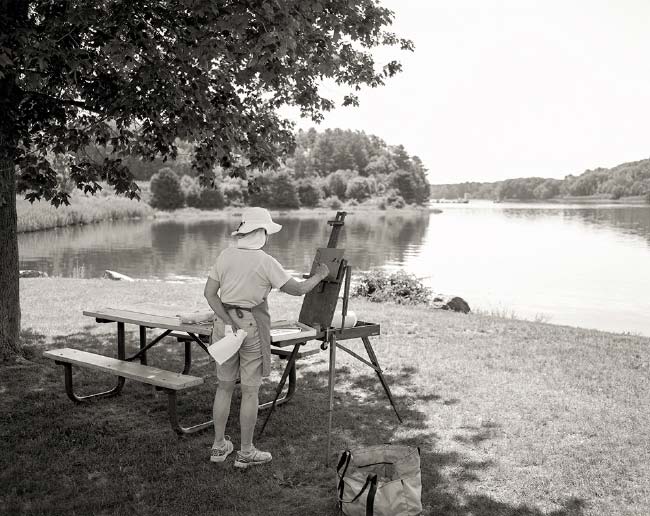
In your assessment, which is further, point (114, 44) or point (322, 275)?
point (114, 44)

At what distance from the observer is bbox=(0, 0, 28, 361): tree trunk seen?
694cm

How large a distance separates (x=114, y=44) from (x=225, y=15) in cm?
120

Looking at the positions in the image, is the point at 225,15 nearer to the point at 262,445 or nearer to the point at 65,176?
the point at 262,445

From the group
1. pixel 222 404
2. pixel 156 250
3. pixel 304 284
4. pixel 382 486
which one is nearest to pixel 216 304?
pixel 304 284

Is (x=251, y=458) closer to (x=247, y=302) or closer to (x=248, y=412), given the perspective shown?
(x=248, y=412)

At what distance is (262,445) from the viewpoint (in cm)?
533

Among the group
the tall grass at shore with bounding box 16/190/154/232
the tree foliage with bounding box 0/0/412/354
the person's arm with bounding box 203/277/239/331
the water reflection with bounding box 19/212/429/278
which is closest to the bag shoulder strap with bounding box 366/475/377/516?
the person's arm with bounding box 203/277/239/331

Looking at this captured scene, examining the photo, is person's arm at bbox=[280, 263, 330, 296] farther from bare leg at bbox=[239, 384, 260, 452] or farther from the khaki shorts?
bare leg at bbox=[239, 384, 260, 452]

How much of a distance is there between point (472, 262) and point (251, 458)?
87.2ft

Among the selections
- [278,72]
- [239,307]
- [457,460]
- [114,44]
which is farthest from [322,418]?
[114,44]

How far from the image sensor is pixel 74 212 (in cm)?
4556

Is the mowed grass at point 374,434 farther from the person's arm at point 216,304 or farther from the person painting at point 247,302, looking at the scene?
the person's arm at point 216,304

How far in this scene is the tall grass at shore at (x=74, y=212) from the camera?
3866cm

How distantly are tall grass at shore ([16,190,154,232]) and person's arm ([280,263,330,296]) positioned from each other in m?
25.7
